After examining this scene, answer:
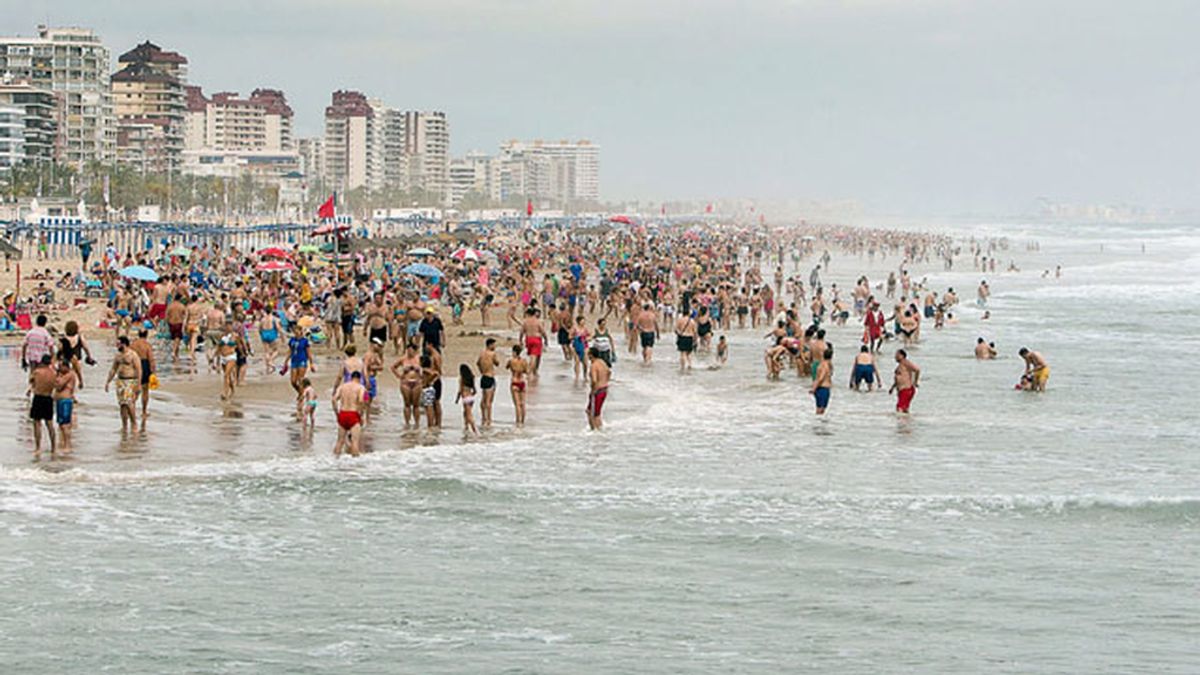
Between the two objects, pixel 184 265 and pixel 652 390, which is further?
pixel 184 265

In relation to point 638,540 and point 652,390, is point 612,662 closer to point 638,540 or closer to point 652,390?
point 638,540

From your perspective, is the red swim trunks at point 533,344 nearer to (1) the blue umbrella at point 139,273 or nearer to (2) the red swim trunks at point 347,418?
(2) the red swim trunks at point 347,418

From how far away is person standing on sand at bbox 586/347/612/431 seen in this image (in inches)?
768

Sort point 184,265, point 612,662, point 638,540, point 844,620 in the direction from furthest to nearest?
1. point 184,265
2. point 638,540
3. point 844,620
4. point 612,662

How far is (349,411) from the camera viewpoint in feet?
56.5

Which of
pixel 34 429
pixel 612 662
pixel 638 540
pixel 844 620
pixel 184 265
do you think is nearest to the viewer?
pixel 612 662

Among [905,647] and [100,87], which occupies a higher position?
[100,87]

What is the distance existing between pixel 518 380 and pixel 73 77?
138 metres

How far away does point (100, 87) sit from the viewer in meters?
148

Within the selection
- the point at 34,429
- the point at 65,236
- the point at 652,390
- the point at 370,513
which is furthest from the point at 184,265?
the point at 370,513

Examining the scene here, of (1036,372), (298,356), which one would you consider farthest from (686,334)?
(298,356)

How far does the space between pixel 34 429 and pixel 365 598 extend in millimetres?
6490

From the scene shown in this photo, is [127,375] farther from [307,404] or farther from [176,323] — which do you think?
[176,323]

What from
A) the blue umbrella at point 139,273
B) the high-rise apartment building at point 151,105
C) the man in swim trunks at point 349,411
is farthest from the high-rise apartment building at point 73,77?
the man in swim trunks at point 349,411
